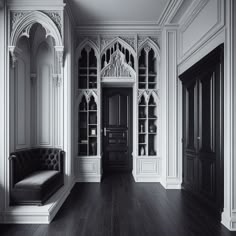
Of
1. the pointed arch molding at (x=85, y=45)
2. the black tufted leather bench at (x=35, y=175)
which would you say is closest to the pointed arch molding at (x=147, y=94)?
the pointed arch molding at (x=85, y=45)

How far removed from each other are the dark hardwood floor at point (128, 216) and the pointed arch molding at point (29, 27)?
271 cm

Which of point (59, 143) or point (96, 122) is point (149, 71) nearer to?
point (96, 122)

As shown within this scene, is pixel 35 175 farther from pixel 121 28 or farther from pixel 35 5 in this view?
pixel 121 28

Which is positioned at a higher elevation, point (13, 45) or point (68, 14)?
point (68, 14)

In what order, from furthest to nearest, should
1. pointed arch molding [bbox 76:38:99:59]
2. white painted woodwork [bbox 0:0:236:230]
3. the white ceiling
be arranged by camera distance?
1. pointed arch molding [bbox 76:38:99:59]
2. the white ceiling
3. white painted woodwork [bbox 0:0:236:230]

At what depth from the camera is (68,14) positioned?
4.30 m

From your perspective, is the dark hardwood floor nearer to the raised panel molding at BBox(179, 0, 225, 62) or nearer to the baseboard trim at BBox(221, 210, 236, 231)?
the baseboard trim at BBox(221, 210, 236, 231)

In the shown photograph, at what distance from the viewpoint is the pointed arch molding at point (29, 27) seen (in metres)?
3.44

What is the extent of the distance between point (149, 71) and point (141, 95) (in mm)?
788

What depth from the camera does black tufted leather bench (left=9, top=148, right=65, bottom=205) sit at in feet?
10.5

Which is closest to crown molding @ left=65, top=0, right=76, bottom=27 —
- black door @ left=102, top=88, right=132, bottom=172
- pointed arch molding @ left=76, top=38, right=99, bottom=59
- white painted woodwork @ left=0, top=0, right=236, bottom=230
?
white painted woodwork @ left=0, top=0, right=236, bottom=230

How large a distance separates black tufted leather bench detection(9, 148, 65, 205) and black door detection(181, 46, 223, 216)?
103 inches

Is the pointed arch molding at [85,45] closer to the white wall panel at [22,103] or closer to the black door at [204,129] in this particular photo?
the white wall panel at [22,103]

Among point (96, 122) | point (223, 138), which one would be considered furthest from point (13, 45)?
point (223, 138)
